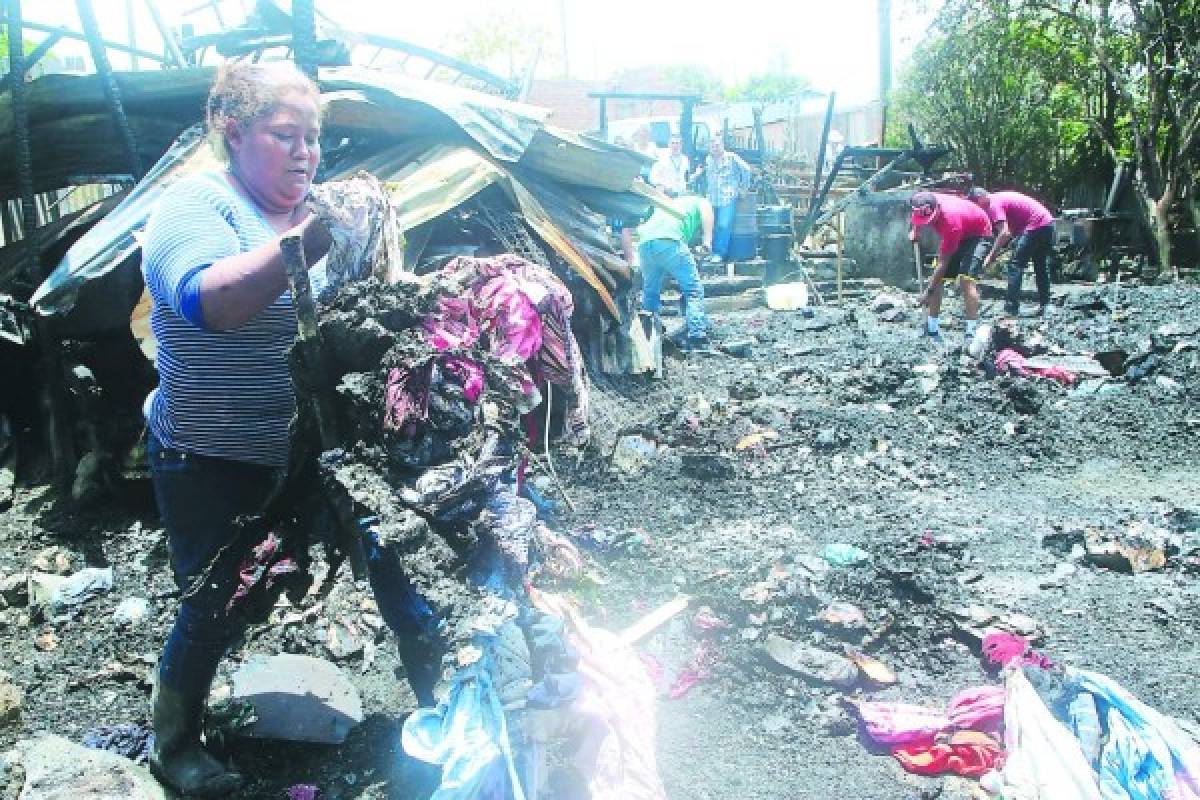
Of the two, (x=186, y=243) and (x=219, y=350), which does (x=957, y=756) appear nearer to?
(x=219, y=350)

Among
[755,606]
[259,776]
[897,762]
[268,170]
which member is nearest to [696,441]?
[755,606]

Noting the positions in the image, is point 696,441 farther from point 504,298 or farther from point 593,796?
point 593,796

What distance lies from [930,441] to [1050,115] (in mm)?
14696

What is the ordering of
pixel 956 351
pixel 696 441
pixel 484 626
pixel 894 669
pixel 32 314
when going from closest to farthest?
pixel 484 626 < pixel 894 669 < pixel 32 314 < pixel 696 441 < pixel 956 351

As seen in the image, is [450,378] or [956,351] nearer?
[450,378]

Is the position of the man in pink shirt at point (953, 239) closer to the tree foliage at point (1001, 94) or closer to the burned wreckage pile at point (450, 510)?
the burned wreckage pile at point (450, 510)

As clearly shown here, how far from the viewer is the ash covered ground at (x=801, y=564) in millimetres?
2758

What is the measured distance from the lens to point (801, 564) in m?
3.72

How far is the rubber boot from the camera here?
2.26m

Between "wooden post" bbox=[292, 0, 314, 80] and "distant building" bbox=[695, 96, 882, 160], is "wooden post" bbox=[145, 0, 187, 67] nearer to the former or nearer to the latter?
"wooden post" bbox=[292, 0, 314, 80]

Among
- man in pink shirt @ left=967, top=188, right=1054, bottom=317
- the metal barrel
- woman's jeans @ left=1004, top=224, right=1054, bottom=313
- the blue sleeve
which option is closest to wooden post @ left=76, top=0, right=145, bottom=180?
the blue sleeve

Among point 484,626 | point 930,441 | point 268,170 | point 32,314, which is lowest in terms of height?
point 930,441

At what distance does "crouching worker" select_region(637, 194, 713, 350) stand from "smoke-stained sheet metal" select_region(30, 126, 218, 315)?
14.8 feet

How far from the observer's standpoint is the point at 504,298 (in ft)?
8.16
